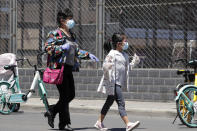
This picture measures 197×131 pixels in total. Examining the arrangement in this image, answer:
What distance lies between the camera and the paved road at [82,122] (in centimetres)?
907

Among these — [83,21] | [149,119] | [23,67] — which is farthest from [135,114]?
[23,67]

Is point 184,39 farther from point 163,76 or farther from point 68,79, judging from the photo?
point 68,79

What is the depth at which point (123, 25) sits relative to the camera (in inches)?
540

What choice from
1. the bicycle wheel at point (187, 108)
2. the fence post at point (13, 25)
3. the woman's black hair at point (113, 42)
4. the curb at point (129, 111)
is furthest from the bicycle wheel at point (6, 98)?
the bicycle wheel at point (187, 108)

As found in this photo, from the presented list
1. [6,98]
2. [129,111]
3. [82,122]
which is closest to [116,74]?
[82,122]

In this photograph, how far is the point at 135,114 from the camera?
11.4 meters

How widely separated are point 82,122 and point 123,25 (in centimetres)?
431

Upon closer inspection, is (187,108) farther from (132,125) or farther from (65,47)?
(65,47)

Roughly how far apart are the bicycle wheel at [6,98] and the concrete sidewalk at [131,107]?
3.17ft

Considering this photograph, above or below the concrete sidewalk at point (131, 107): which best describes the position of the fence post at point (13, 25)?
above

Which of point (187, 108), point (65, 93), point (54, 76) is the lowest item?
point (187, 108)

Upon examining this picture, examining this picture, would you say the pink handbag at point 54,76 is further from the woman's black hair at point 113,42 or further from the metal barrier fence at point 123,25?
the metal barrier fence at point 123,25

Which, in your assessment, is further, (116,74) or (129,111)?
(129,111)

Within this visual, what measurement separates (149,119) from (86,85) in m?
3.47
